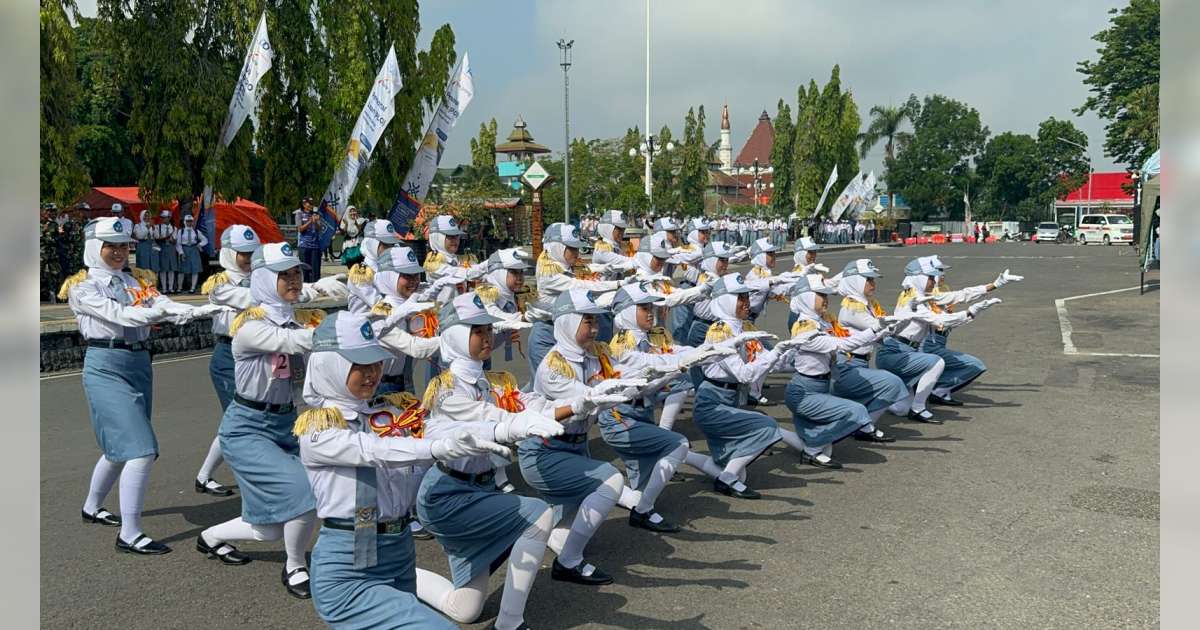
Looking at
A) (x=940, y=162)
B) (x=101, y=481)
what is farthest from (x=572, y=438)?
(x=940, y=162)

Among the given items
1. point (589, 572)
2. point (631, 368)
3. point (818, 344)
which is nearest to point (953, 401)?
point (818, 344)

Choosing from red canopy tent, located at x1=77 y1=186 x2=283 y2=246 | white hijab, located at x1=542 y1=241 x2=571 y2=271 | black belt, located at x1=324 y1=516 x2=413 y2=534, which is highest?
red canopy tent, located at x1=77 y1=186 x2=283 y2=246

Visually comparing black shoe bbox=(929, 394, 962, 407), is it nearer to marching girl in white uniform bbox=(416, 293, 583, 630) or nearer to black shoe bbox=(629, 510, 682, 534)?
black shoe bbox=(629, 510, 682, 534)

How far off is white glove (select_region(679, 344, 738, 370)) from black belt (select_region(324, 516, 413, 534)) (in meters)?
2.97

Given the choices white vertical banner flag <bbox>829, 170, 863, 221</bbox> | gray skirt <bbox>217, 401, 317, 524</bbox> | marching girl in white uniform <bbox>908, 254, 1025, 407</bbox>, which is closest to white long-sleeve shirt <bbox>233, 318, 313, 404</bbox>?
gray skirt <bbox>217, 401, 317, 524</bbox>

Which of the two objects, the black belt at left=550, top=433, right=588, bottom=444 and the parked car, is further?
the parked car

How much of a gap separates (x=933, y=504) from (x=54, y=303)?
18.0 meters

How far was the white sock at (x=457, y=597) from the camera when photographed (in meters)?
5.43

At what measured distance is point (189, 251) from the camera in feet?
75.4

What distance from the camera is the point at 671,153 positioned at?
63.4 m

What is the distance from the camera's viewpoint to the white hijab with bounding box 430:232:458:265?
11555 mm

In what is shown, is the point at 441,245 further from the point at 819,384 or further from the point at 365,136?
the point at 365,136

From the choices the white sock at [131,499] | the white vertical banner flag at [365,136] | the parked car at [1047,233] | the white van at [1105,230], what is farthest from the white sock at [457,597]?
the parked car at [1047,233]

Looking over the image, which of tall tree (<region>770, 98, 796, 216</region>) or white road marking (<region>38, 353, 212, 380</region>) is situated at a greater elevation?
tall tree (<region>770, 98, 796, 216</region>)
